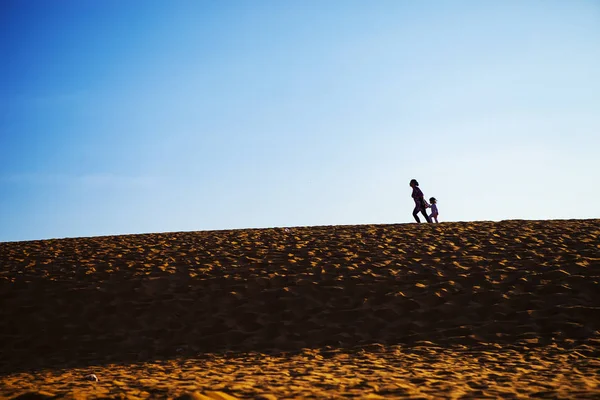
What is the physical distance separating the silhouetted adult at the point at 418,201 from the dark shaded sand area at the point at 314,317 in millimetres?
1373

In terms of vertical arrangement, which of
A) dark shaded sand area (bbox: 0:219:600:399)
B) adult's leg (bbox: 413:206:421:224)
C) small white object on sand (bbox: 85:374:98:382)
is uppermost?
adult's leg (bbox: 413:206:421:224)

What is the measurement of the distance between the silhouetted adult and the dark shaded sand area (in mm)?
1373

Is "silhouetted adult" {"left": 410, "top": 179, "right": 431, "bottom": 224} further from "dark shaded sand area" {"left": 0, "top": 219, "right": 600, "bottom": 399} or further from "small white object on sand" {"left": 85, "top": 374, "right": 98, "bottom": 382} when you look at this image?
"small white object on sand" {"left": 85, "top": 374, "right": 98, "bottom": 382}

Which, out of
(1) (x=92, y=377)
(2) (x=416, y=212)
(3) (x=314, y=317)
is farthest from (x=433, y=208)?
(1) (x=92, y=377)

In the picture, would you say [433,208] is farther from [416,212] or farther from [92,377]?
[92,377]

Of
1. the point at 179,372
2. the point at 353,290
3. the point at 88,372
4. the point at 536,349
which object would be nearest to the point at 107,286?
the point at 88,372

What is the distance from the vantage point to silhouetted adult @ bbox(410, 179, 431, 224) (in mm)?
16016

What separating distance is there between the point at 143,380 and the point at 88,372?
1.47m

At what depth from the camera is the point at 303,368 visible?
22.9 ft

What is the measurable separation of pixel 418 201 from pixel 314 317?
8325 mm

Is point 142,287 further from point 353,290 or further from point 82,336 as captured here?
point 353,290

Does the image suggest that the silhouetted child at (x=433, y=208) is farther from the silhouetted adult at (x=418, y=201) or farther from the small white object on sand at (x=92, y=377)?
the small white object on sand at (x=92, y=377)

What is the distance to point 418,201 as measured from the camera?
53.9ft

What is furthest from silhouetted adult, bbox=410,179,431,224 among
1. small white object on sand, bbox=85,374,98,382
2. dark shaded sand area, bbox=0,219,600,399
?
small white object on sand, bbox=85,374,98,382
